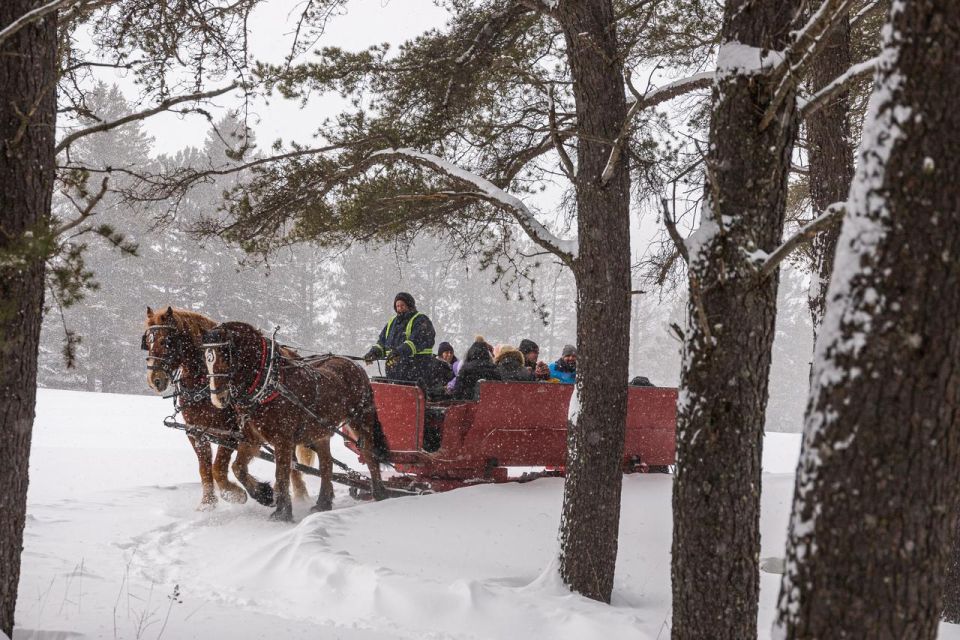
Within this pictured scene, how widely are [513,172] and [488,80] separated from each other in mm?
830

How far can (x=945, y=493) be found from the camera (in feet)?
7.04

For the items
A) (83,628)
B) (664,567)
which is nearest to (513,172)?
(664,567)

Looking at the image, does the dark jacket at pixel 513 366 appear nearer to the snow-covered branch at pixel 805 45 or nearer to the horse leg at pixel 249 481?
the horse leg at pixel 249 481

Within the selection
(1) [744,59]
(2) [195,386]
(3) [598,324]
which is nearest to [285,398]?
(2) [195,386]

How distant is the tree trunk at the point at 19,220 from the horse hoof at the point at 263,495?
14.3 ft

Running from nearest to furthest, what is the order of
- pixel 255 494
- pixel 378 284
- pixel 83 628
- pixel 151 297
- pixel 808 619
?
pixel 808 619
pixel 83 628
pixel 255 494
pixel 151 297
pixel 378 284

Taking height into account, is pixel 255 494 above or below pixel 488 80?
below

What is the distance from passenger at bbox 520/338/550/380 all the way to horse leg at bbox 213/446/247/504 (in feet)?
12.6

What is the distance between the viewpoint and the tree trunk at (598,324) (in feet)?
18.5

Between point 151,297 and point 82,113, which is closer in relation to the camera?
point 82,113

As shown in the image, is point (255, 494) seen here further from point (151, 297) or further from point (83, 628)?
point (151, 297)

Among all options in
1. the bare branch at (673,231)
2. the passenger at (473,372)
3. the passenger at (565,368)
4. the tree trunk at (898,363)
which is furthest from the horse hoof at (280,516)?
the tree trunk at (898,363)

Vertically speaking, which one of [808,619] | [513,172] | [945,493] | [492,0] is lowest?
[808,619]

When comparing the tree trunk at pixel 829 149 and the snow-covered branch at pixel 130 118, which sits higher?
the tree trunk at pixel 829 149
